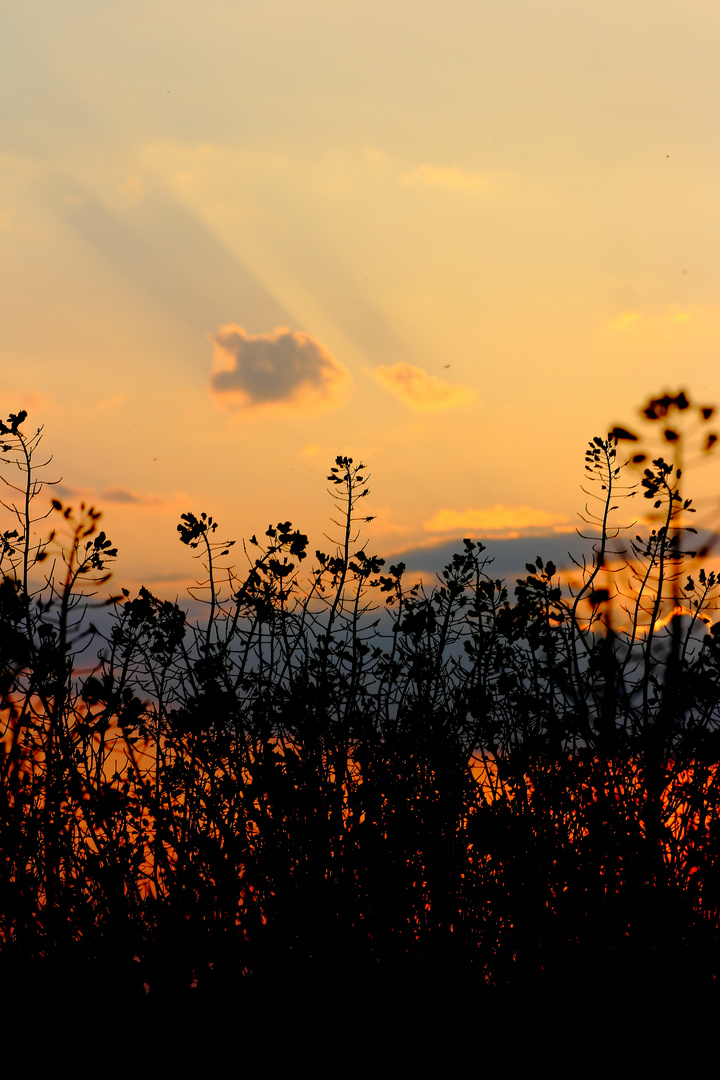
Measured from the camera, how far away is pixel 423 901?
11039 millimetres

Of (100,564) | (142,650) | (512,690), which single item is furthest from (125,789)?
(512,690)

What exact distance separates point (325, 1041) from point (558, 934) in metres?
3.14

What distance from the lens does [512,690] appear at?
1083cm

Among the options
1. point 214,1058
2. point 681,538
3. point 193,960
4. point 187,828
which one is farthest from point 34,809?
point 681,538

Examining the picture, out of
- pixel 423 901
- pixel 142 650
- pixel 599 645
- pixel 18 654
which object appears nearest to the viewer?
pixel 18 654

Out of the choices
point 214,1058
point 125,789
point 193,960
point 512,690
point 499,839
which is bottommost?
point 214,1058

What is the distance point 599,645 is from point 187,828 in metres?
5.35

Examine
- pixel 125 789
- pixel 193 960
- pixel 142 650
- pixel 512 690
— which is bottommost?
pixel 193 960

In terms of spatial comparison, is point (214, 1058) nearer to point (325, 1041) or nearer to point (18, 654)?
point (325, 1041)

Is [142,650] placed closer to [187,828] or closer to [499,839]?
[187,828]

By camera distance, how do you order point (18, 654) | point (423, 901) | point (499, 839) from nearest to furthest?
1. point (18, 654)
2. point (499, 839)
3. point (423, 901)

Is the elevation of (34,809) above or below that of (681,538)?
below

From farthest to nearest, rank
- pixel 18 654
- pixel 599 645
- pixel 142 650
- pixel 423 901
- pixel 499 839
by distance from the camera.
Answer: pixel 142 650 < pixel 423 901 < pixel 499 839 < pixel 599 645 < pixel 18 654

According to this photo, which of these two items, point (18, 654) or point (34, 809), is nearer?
point (18, 654)
